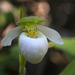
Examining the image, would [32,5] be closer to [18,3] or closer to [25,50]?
[18,3]

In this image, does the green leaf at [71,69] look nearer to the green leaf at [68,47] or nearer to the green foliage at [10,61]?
the green leaf at [68,47]

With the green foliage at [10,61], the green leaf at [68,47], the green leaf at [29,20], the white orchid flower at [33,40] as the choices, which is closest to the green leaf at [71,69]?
the white orchid flower at [33,40]

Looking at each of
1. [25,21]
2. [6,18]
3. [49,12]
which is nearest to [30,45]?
[25,21]

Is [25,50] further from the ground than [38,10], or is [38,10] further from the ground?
[25,50]

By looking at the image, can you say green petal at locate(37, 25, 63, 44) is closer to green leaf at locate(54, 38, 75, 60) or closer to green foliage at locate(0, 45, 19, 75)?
green leaf at locate(54, 38, 75, 60)

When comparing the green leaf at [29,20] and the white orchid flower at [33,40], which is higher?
the green leaf at [29,20]

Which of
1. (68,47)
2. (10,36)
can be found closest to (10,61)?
(68,47)

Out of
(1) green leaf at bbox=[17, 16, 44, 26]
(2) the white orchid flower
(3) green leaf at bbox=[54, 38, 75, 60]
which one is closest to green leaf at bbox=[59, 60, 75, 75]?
(2) the white orchid flower

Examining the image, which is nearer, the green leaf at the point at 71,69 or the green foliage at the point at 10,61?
the green leaf at the point at 71,69
